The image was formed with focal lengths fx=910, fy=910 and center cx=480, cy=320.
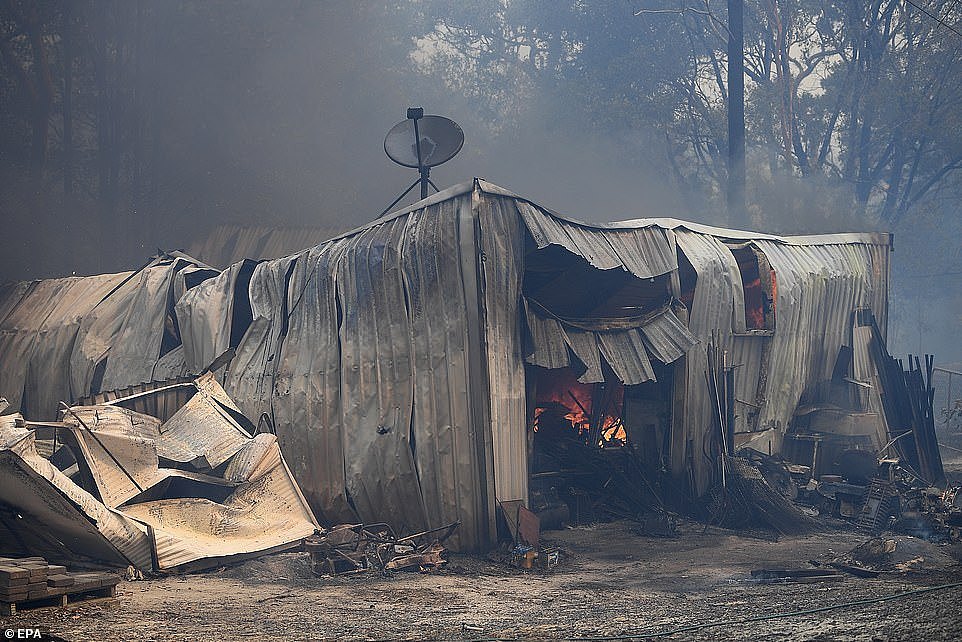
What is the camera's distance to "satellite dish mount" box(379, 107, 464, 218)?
40.8 feet

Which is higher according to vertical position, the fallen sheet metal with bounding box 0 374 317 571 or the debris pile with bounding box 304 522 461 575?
the fallen sheet metal with bounding box 0 374 317 571

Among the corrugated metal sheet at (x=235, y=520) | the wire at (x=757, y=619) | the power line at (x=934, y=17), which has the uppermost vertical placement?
the power line at (x=934, y=17)

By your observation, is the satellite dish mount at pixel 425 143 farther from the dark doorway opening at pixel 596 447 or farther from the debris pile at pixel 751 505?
the debris pile at pixel 751 505

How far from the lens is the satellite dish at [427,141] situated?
1248 cm

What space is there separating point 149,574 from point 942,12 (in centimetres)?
2689

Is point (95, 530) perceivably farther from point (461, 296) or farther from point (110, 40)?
point (110, 40)

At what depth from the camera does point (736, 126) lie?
2311cm

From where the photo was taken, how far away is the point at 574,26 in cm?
3127

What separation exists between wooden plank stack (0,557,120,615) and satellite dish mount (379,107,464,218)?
650cm

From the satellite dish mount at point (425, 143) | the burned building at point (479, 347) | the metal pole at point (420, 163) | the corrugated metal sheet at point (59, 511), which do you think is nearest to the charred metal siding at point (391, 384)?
the burned building at point (479, 347)

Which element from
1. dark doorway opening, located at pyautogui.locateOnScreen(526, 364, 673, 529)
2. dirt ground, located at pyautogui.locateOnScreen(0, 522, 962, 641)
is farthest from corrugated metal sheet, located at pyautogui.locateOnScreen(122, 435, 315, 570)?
Result: dark doorway opening, located at pyautogui.locateOnScreen(526, 364, 673, 529)

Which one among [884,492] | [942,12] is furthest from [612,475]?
[942,12]

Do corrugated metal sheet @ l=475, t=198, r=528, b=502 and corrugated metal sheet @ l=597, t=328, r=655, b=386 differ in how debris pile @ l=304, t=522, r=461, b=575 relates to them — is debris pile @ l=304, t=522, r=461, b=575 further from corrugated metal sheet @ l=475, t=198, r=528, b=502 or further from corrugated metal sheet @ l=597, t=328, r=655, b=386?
corrugated metal sheet @ l=597, t=328, r=655, b=386

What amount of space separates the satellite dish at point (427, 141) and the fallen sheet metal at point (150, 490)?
4.23m
